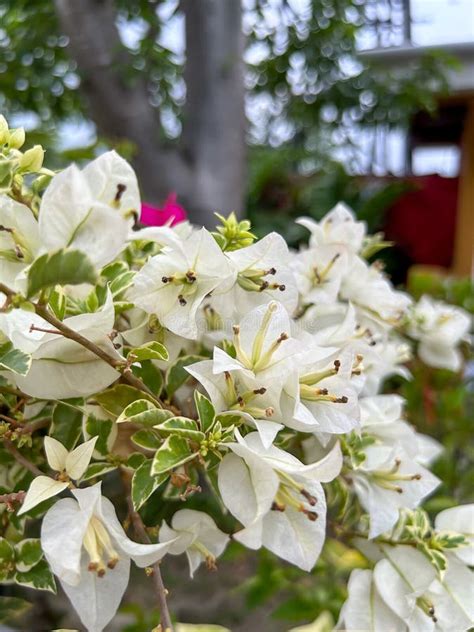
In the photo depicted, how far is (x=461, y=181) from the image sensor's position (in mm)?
1521

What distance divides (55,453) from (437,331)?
359 mm

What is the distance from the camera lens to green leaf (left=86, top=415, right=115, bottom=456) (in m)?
0.28

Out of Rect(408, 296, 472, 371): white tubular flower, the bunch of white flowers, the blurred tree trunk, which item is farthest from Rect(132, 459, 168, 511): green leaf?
the blurred tree trunk

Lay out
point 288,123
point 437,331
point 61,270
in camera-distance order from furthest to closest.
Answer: point 288,123 < point 437,331 < point 61,270

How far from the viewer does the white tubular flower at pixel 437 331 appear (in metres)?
0.52

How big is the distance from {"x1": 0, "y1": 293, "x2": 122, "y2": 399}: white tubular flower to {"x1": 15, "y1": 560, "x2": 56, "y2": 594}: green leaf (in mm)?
85

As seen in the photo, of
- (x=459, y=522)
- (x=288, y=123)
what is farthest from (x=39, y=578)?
(x=288, y=123)

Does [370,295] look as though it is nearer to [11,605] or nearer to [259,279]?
[259,279]

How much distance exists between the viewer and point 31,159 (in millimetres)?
271

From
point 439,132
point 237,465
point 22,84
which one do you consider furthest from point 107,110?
point 439,132

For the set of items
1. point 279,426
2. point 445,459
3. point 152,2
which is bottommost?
point 445,459

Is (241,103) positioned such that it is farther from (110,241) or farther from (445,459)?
(110,241)

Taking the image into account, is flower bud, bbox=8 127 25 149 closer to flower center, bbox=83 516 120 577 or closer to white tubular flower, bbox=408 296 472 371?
flower center, bbox=83 516 120 577

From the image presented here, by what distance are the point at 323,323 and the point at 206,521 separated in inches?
5.1
